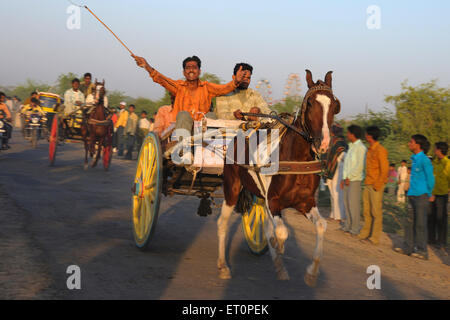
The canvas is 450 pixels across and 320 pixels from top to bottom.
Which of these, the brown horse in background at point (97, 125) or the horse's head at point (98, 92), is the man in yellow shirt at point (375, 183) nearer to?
the brown horse in background at point (97, 125)

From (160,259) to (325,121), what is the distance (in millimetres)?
2861

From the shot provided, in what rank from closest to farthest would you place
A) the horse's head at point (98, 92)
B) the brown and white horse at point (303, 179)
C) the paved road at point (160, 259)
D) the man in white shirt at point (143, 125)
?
the brown and white horse at point (303, 179) < the paved road at point (160, 259) < the horse's head at point (98, 92) < the man in white shirt at point (143, 125)

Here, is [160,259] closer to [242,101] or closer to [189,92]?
[189,92]

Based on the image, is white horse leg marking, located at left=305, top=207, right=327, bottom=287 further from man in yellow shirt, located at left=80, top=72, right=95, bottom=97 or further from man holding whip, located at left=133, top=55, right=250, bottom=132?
man in yellow shirt, located at left=80, top=72, right=95, bottom=97

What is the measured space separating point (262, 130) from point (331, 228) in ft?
17.5

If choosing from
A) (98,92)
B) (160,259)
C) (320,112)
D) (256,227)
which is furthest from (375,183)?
(98,92)

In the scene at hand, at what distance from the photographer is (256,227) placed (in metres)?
6.80

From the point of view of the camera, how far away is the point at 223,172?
6109 mm

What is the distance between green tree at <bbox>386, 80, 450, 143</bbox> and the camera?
1520 cm

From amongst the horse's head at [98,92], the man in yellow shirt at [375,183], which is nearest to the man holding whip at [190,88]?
the man in yellow shirt at [375,183]

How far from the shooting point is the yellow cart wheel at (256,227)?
657cm

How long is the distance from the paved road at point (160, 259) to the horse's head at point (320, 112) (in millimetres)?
1707

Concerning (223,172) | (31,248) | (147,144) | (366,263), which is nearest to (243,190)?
(223,172)

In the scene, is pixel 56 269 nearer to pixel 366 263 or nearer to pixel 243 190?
pixel 243 190
